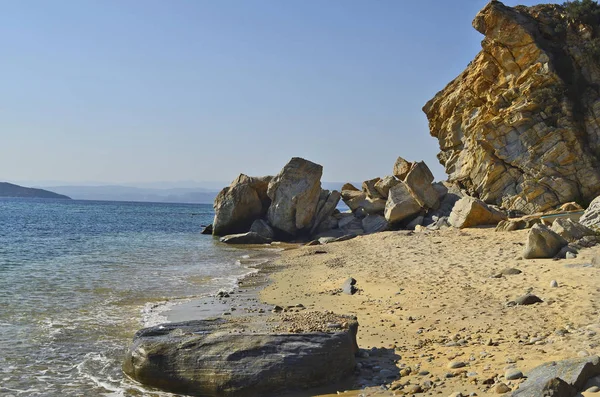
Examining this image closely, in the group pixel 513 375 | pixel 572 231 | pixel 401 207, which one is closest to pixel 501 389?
pixel 513 375

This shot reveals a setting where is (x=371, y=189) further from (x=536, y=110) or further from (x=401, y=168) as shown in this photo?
(x=536, y=110)

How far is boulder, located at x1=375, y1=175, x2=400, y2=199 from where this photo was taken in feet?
136

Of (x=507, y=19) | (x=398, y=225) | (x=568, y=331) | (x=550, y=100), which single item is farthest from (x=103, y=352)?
(x=507, y=19)

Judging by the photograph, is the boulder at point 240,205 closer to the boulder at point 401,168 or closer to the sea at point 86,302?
the boulder at point 401,168

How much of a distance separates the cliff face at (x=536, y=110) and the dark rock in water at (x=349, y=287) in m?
20.4

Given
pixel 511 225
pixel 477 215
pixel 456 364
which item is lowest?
pixel 456 364

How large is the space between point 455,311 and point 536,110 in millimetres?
27408

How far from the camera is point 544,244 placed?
1588 cm

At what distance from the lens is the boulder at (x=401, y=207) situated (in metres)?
37.5

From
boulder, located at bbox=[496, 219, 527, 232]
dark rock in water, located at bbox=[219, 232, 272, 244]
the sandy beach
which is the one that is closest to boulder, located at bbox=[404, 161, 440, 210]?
boulder, located at bbox=[496, 219, 527, 232]

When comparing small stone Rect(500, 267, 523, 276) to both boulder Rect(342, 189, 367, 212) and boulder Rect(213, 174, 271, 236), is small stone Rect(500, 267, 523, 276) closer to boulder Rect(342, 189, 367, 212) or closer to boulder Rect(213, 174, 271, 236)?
boulder Rect(342, 189, 367, 212)

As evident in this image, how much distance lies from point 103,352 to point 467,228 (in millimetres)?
22914

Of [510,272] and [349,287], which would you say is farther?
[349,287]

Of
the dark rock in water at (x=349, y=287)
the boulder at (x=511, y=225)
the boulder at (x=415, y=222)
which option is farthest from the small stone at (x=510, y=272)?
the boulder at (x=415, y=222)
